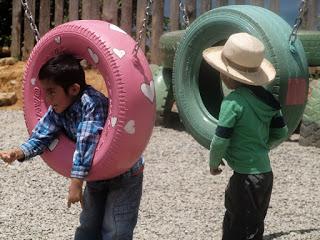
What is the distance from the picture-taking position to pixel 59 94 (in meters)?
2.96

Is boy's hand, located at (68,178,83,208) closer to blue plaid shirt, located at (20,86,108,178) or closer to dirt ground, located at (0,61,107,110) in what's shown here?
blue plaid shirt, located at (20,86,108,178)

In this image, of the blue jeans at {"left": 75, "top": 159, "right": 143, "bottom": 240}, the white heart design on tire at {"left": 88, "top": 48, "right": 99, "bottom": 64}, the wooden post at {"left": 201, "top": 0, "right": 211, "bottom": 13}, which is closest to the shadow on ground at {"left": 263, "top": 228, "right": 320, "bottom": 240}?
the blue jeans at {"left": 75, "top": 159, "right": 143, "bottom": 240}

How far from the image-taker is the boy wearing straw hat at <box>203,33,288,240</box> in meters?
3.19

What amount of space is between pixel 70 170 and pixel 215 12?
55.8 inches

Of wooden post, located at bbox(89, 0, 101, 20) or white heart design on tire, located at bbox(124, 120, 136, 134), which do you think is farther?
wooden post, located at bbox(89, 0, 101, 20)

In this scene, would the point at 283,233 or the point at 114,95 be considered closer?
the point at 114,95

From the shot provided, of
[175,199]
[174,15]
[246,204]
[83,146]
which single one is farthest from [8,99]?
[83,146]

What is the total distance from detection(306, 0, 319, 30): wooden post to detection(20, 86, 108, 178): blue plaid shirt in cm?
599

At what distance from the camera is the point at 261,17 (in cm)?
372

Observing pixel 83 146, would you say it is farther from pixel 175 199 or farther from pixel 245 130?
pixel 175 199

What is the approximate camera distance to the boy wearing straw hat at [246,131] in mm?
3191

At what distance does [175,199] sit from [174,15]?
190 inches

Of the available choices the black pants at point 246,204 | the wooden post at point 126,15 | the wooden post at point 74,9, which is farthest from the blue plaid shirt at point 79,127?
the wooden post at point 74,9

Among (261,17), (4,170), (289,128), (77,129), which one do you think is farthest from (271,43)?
(4,170)
